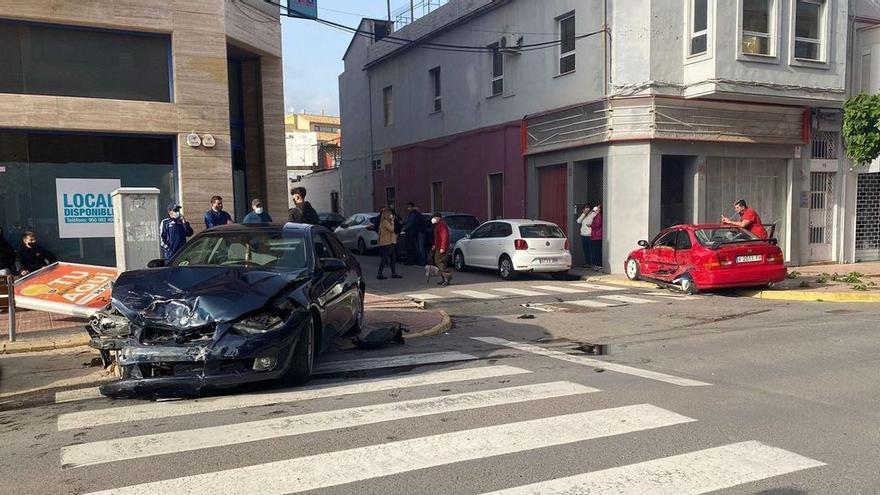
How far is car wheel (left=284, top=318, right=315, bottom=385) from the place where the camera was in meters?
6.25

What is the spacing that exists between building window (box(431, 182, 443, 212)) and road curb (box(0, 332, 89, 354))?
1952 cm

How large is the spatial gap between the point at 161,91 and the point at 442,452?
10850 mm

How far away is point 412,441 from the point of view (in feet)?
15.7

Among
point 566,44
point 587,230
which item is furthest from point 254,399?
point 566,44

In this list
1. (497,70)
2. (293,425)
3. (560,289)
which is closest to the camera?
(293,425)

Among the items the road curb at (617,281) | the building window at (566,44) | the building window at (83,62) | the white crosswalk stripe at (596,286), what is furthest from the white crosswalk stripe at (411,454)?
the building window at (566,44)

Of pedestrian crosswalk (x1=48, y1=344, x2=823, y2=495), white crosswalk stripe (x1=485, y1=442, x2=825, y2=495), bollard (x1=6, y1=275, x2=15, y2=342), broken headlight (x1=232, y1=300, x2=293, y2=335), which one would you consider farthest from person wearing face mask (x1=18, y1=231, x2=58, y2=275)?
white crosswalk stripe (x1=485, y1=442, x2=825, y2=495)

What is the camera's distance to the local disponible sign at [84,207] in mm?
12477

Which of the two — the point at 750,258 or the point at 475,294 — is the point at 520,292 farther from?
the point at 750,258

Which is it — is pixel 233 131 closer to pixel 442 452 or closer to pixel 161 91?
pixel 161 91

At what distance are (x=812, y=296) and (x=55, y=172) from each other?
47.7 feet

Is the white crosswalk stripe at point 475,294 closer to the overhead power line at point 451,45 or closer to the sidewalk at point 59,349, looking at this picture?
the sidewalk at point 59,349

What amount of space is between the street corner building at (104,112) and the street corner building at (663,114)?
9973mm

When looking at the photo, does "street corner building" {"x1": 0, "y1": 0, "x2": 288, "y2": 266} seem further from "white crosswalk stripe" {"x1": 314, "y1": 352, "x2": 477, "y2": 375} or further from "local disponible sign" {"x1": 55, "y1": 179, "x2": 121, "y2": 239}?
"white crosswalk stripe" {"x1": 314, "y1": 352, "x2": 477, "y2": 375}
